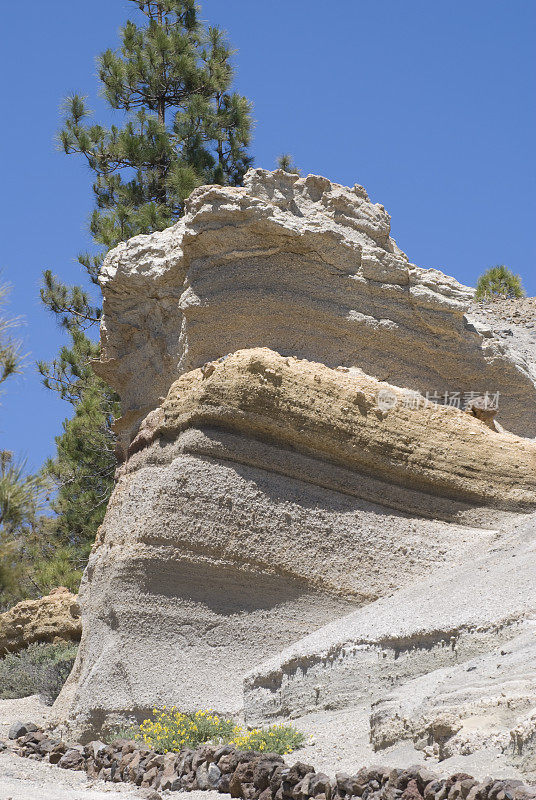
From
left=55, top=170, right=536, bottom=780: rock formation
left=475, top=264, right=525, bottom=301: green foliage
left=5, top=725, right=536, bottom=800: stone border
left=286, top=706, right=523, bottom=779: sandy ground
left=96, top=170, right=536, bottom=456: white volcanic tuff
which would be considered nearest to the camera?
left=5, top=725, right=536, bottom=800: stone border

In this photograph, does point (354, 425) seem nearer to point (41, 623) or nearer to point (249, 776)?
point (249, 776)

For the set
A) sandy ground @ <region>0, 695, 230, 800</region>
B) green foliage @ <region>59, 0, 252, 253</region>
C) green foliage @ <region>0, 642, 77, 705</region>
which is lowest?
sandy ground @ <region>0, 695, 230, 800</region>

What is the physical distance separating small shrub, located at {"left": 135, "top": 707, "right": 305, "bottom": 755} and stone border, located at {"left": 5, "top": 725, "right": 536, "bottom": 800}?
32 cm

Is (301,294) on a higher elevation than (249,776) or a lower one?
higher

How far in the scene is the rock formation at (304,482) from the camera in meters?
8.83

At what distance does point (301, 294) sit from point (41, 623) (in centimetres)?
659

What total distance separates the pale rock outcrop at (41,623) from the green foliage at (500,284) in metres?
15.7

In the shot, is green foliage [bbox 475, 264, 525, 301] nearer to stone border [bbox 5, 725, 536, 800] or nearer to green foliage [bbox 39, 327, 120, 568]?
green foliage [bbox 39, 327, 120, 568]

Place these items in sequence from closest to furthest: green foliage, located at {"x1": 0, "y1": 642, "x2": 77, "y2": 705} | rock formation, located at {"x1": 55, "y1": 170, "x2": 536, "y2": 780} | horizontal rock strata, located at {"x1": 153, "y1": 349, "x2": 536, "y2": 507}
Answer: rock formation, located at {"x1": 55, "y1": 170, "x2": 536, "y2": 780}, horizontal rock strata, located at {"x1": 153, "y1": 349, "x2": 536, "y2": 507}, green foliage, located at {"x1": 0, "y1": 642, "x2": 77, "y2": 705}

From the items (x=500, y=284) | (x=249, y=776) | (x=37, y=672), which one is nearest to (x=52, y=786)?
(x=249, y=776)

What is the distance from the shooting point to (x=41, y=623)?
1462 centimetres

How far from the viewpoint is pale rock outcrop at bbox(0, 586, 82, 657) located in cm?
1450

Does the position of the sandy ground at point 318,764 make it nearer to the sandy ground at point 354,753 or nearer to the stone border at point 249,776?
the sandy ground at point 354,753

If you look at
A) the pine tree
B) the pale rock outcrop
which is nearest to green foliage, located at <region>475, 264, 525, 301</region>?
the pine tree
